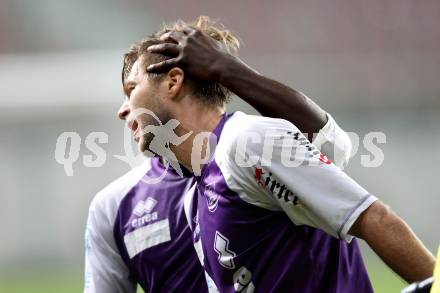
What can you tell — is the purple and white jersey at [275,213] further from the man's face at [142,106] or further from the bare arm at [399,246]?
the man's face at [142,106]

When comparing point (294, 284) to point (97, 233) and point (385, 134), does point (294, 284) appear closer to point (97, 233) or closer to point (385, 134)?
point (97, 233)

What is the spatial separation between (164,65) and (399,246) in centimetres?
111

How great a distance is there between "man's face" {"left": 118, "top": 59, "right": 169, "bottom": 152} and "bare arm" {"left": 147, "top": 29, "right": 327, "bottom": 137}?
0.35ft

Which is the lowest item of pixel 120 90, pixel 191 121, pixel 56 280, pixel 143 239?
pixel 56 280

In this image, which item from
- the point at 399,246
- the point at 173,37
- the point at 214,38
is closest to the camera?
the point at 399,246

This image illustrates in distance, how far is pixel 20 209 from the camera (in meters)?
9.48

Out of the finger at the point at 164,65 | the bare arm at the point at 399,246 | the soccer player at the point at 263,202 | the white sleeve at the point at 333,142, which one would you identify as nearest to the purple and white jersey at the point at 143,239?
the soccer player at the point at 263,202

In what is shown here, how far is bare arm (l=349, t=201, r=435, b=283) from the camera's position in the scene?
2387mm

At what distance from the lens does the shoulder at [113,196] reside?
362 cm

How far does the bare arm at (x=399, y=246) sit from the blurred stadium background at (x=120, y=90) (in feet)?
22.2

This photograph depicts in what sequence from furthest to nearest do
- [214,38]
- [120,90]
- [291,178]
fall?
[120,90], [214,38], [291,178]

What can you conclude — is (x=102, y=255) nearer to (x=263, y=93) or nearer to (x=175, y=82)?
(x=175, y=82)

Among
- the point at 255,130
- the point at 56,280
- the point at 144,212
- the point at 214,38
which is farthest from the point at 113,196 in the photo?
the point at 56,280

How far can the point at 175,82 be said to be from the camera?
3.13m
